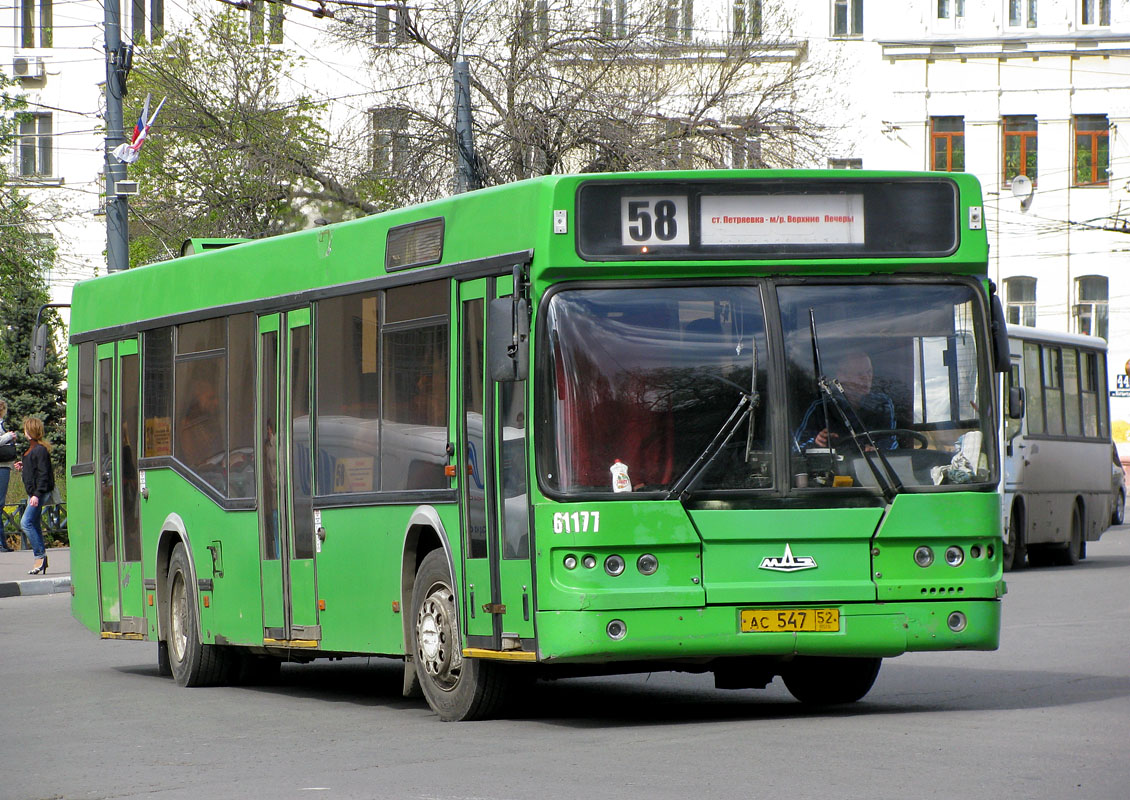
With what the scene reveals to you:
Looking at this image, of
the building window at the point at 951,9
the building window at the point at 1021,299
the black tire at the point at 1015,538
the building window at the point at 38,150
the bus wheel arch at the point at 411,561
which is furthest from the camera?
the building window at the point at 38,150

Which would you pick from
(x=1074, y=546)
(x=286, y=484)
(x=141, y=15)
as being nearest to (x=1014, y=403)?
(x=286, y=484)

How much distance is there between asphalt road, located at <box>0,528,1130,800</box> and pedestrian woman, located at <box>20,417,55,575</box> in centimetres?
1045

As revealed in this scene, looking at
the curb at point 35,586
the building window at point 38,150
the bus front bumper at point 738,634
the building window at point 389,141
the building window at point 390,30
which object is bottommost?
the curb at point 35,586

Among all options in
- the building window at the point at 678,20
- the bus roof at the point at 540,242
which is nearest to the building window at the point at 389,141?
the building window at the point at 678,20

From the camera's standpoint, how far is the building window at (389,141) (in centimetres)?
3166

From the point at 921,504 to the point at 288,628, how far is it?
14.3 feet

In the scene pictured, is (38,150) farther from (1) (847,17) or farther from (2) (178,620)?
(2) (178,620)

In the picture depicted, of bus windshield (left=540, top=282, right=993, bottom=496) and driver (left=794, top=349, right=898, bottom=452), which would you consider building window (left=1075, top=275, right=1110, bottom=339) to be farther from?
driver (left=794, top=349, right=898, bottom=452)

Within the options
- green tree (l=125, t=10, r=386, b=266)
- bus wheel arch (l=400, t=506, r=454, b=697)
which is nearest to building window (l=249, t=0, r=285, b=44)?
green tree (l=125, t=10, r=386, b=266)

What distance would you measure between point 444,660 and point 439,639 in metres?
0.11

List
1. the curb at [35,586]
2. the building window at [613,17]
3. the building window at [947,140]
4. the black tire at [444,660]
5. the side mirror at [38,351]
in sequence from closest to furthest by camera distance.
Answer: the black tire at [444,660] → the side mirror at [38,351] → the curb at [35,586] → the building window at [613,17] → the building window at [947,140]

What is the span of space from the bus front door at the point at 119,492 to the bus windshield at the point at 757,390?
19.6 feet

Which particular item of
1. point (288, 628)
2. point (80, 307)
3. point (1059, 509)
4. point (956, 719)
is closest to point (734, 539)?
point (956, 719)

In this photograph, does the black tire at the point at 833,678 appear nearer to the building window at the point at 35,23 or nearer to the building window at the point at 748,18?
the building window at the point at 748,18
